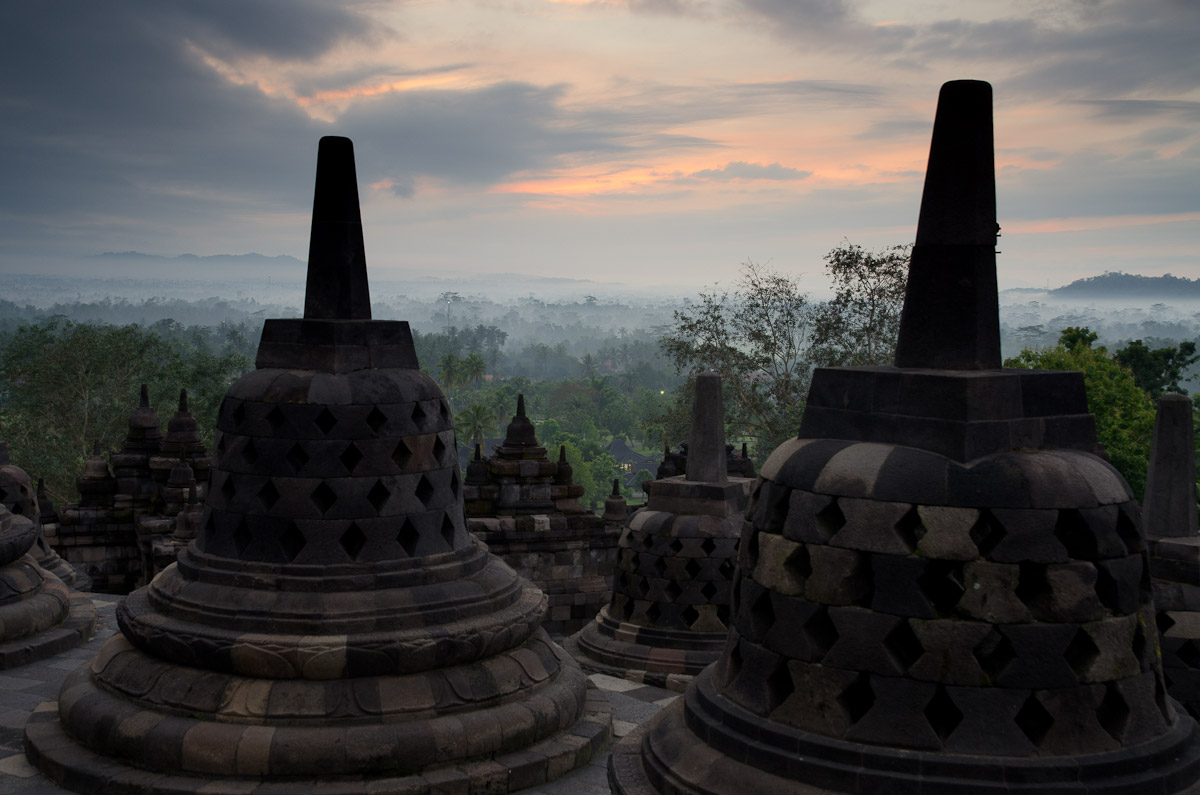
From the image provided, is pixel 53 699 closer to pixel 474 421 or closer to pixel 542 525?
pixel 542 525

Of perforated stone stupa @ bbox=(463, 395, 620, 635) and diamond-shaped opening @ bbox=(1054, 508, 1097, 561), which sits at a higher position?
diamond-shaped opening @ bbox=(1054, 508, 1097, 561)

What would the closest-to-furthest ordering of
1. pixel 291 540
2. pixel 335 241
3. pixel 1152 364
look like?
pixel 291 540
pixel 335 241
pixel 1152 364

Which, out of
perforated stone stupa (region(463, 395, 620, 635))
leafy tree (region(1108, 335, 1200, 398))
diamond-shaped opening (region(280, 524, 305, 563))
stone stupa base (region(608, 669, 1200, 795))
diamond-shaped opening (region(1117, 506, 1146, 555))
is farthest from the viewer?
leafy tree (region(1108, 335, 1200, 398))

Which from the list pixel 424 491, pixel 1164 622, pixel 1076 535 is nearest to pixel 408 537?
pixel 424 491

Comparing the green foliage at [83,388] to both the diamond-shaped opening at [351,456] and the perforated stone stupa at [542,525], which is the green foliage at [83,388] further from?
the diamond-shaped opening at [351,456]

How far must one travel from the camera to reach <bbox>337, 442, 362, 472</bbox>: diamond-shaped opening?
24.5 ft

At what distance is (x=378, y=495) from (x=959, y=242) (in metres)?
4.72

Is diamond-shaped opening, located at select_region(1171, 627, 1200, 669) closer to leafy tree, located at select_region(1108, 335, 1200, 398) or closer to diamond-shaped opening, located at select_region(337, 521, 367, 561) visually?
diamond-shaped opening, located at select_region(337, 521, 367, 561)

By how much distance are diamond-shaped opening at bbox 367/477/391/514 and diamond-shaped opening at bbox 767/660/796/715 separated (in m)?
4.25

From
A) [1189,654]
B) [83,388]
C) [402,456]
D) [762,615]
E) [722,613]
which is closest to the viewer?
[762,615]

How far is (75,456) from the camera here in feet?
131

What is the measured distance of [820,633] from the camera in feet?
12.4

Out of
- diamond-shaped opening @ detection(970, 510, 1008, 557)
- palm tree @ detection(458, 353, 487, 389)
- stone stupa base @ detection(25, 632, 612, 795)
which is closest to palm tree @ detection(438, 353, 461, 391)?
palm tree @ detection(458, 353, 487, 389)

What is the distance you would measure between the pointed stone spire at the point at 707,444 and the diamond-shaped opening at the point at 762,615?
6866 mm
